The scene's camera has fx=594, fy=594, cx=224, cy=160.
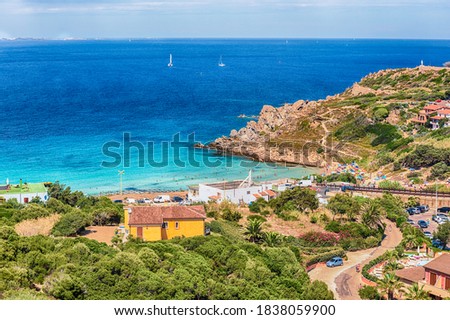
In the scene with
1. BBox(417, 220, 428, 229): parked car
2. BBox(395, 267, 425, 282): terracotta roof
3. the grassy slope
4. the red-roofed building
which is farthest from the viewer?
the red-roofed building

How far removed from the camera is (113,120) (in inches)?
2800

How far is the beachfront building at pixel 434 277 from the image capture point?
59.4ft

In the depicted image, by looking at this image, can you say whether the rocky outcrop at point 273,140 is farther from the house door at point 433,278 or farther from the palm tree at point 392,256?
the house door at point 433,278

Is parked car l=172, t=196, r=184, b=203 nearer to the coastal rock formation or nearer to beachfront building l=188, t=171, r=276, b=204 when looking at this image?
beachfront building l=188, t=171, r=276, b=204

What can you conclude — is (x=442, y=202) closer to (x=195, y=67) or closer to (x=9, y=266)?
(x=9, y=266)

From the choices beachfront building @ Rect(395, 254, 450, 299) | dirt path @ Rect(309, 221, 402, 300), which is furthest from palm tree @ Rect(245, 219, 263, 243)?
beachfront building @ Rect(395, 254, 450, 299)

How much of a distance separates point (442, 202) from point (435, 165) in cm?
663

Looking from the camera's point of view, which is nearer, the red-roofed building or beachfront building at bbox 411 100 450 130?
beachfront building at bbox 411 100 450 130

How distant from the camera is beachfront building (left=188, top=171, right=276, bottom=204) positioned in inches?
1366

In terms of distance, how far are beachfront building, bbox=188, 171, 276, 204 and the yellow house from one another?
30.8 feet

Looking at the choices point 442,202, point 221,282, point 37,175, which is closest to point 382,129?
point 442,202

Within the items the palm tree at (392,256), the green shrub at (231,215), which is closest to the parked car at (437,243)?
the palm tree at (392,256)

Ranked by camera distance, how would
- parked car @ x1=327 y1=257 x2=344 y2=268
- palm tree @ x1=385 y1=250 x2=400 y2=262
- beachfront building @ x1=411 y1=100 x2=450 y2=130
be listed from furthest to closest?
beachfront building @ x1=411 y1=100 x2=450 y2=130
parked car @ x1=327 y1=257 x2=344 y2=268
palm tree @ x1=385 y1=250 x2=400 y2=262

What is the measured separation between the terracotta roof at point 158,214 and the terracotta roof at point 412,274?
26.9 feet
